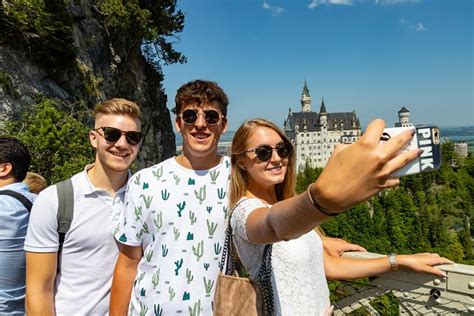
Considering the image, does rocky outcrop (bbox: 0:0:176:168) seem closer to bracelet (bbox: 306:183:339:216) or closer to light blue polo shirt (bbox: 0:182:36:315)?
light blue polo shirt (bbox: 0:182:36:315)

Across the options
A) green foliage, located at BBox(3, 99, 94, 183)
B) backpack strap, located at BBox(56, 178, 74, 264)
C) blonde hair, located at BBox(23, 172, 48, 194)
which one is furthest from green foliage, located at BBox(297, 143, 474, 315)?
backpack strap, located at BBox(56, 178, 74, 264)

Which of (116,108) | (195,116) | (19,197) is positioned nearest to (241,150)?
(195,116)

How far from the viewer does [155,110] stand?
901 inches

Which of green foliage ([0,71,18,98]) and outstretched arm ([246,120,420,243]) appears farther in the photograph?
green foliage ([0,71,18,98])

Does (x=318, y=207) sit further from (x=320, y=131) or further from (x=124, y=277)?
(x=320, y=131)

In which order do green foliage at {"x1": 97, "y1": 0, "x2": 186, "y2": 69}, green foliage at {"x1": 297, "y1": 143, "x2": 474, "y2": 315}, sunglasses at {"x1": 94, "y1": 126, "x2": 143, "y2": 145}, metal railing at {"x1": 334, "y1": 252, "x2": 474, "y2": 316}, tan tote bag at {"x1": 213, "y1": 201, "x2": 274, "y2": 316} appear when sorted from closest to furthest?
tan tote bag at {"x1": 213, "y1": 201, "x2": 274, "y2": 316}, metal railing at {"x1": 334, "y1": 252, "x2": 474, "y2": 316}, sunglasses at {"x1": 94, "y1": 126, "x2": 143, "y2": 145}, green foliage at {"x1": 97, "y1": 0, "x2": 186, "y2": 69}, green foliage at {"x1": 297, "y1": 143, "x2": 474, "y2": 315}

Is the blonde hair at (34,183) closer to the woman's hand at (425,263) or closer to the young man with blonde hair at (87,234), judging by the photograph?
the young man with blonde hair at (87,234)

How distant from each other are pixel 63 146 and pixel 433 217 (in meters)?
46.3

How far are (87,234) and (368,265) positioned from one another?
1.54 m

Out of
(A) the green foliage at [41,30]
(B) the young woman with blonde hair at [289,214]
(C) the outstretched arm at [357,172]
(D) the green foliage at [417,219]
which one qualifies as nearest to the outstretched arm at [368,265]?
(B) the young woman with blonde hair at [289,214]

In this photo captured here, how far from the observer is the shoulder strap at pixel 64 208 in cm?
200

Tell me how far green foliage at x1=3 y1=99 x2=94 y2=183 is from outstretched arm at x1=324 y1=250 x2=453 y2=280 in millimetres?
6923

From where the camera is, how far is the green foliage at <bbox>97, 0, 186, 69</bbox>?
15.5 meters

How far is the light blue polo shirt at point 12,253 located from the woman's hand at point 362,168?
214cm
